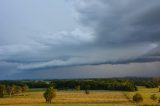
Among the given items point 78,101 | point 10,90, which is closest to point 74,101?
point 78,101

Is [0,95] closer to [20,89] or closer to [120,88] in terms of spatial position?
[20,89]

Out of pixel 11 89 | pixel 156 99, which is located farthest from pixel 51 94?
pixel 11 89

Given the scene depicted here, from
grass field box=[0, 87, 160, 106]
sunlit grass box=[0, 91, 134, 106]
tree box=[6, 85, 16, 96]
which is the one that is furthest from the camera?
tree box=[6, 85, 16, 96]

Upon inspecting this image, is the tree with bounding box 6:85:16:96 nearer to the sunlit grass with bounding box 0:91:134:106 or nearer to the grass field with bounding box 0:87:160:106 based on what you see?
the grass field with bounding box 0:87:160:106

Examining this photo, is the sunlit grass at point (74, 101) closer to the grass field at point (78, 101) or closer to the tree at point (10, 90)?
the grass field at point (78, 101)

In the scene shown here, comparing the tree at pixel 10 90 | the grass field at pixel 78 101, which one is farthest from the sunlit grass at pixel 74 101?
the tree at pixel 10 90

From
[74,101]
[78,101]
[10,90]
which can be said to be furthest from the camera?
[10,90]

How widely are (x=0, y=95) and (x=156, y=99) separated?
8395cm

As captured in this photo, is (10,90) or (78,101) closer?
(78,101)

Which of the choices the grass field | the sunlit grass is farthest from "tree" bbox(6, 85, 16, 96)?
the sunlit grass

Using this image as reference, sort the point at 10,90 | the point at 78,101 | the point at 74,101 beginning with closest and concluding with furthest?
the point at 74,101 → the point at 78,101 → the point at 10,90

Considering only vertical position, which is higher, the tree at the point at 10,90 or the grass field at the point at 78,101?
the tree at the point at 10,90

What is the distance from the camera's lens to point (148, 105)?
11344 cm

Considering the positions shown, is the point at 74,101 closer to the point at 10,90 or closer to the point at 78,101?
the point at 78,101
